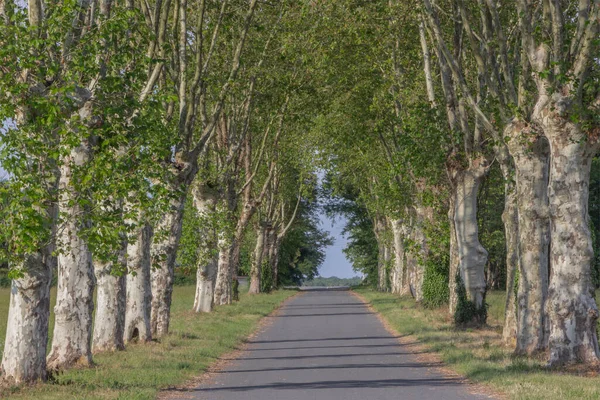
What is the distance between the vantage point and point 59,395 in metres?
13.0

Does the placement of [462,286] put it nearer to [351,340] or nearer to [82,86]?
[351,340]

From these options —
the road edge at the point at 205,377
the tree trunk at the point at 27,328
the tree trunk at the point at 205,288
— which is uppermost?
the tree trunk at the point at 205,288

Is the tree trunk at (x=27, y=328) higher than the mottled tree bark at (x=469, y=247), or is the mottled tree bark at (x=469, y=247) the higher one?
the mottled tree bark at (x=469, y=247)

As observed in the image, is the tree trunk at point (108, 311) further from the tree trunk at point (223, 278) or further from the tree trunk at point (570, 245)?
the tree trunk at point (223, 278)

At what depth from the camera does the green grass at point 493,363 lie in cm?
1330

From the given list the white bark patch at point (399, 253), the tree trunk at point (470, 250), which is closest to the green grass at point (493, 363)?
the tree trunk at point (470, 250)

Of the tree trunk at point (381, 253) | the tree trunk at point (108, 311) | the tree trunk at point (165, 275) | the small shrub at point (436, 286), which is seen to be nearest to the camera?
the tree trunk at point (108, 311)

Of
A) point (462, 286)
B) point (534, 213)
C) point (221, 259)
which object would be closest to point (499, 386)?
point (534, 213)

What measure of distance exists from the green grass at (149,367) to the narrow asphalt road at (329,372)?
0.58 m

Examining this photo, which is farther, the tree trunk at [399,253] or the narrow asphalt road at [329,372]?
the tree trunk at [399,253]

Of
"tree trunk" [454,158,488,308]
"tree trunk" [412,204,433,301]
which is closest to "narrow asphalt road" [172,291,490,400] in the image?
"tree trunk" [454,158,488,308]

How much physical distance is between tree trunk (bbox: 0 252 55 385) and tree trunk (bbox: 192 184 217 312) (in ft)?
54.0

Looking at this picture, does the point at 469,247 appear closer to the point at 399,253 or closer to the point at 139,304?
the point at 139,304

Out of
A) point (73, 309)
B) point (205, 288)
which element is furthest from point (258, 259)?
point (73, 309)
